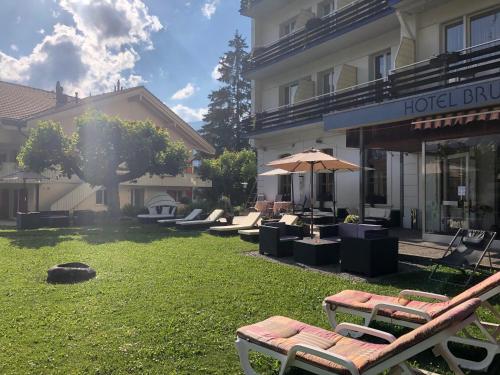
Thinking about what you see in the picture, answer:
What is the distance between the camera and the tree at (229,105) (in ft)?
160

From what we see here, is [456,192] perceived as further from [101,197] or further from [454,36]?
[101,197]

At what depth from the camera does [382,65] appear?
55.1 ft

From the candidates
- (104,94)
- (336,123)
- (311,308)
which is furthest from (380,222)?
(104,94)

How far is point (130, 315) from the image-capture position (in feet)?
17.4

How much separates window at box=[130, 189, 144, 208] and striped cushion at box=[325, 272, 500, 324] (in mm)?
25338

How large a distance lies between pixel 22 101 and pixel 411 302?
29.4 metres

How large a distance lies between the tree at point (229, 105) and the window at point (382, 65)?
31426 millimetres

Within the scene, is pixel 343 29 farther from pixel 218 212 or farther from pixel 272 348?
pixel 272 348

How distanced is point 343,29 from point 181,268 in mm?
12834

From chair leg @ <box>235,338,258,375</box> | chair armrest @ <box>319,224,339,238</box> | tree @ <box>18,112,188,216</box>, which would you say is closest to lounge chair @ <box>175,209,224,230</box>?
tree @ <box>18,112,188,216</box>

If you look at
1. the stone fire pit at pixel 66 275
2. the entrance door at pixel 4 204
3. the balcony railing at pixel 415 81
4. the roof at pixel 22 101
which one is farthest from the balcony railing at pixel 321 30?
the entrance door at pixel 4 204

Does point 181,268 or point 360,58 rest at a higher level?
point 360,58

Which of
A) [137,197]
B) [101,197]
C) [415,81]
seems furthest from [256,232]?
[137,197]

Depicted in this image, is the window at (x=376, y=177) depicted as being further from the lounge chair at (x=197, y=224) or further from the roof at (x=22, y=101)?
the roof at (x=22, y=101)
